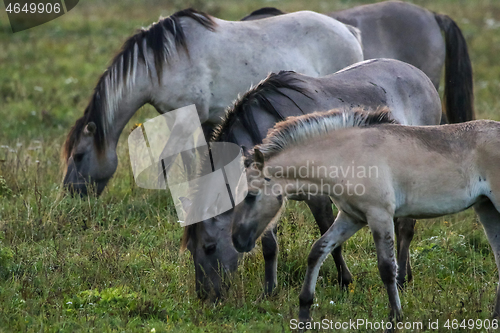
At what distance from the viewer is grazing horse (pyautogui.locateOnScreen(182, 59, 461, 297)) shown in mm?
4441

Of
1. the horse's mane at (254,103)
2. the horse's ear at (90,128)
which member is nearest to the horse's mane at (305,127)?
the horse's mane at (254,103)

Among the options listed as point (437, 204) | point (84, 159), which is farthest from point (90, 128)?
point (437, 204)

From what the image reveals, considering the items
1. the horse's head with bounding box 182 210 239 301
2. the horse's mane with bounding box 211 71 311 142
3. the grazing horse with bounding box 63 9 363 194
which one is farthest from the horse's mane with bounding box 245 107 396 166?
the grazing horse with bounding box 63 9 363 194

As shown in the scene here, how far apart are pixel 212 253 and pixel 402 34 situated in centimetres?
577

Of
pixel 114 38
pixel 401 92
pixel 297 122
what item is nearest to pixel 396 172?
pixel 297 122

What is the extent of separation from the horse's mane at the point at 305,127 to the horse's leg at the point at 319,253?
0.63m

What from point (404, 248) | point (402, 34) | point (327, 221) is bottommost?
point (404, 248)

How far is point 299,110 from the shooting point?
471 cm

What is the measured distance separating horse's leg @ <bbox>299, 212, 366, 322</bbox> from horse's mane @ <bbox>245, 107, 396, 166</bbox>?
2.06ft

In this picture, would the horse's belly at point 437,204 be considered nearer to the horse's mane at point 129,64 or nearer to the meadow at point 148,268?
the meadow at point 148,268

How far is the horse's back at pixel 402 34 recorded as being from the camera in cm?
862

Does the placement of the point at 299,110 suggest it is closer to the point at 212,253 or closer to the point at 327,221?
the point at 327,221

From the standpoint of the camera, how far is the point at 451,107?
8.18 m

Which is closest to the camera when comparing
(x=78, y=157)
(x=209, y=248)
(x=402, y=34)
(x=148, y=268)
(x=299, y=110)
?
(x=209, y=248)
